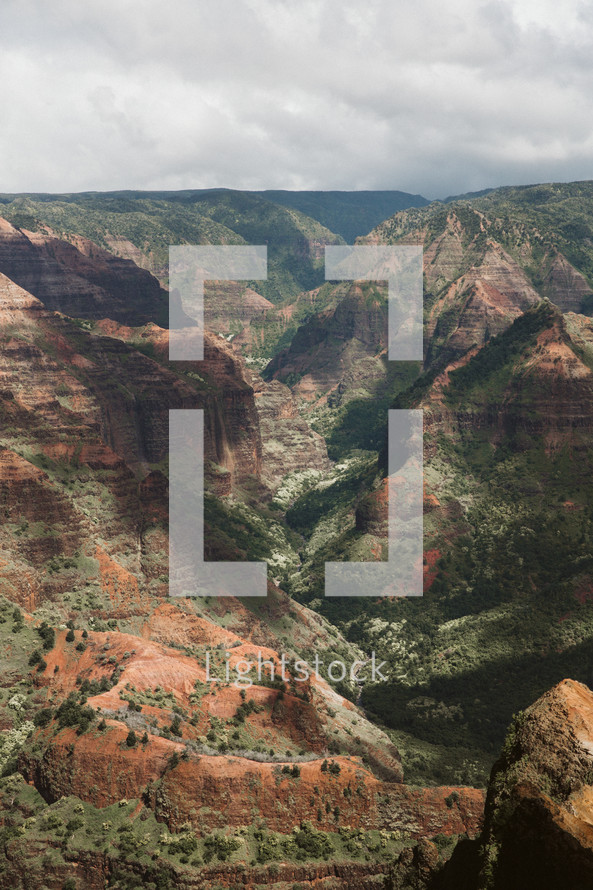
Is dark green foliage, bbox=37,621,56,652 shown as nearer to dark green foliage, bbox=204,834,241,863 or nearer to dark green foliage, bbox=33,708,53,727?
dark green foliage, bbox=33,708,53,727

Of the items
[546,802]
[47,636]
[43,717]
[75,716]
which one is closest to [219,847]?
[75,716]

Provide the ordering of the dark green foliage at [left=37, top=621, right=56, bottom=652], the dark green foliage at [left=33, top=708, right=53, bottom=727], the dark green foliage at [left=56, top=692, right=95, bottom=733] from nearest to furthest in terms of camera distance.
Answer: the dark green foliage at [left=56, top=692, right=95, bottom=733], the dark green foliage at [left=33, top=708, right=53, bottom=727], the dark green foliage at [left=37, top=621, right=56, bottom=652]

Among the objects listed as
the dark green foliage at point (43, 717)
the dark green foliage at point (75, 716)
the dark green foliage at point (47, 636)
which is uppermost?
the dark green foliage at point (47, 636)

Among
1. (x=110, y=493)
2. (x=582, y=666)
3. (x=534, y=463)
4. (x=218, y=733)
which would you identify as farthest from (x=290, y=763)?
Answer: (x=534, y=463)

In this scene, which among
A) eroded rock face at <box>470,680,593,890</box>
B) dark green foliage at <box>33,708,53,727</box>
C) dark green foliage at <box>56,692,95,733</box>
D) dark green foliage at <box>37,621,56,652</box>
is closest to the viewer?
eroded rock face at <box>470,680,593,890</box>

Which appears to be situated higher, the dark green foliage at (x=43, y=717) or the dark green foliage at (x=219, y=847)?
the dark green foliage at (x=43, y=717)

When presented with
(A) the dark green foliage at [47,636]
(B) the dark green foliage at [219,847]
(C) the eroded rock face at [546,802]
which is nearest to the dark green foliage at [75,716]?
(B) the dark green foliage at [219,847]

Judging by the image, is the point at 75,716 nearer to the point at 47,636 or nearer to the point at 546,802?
the point at 47,636

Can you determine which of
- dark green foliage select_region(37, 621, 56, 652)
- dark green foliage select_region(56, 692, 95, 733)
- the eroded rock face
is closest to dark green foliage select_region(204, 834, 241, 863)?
dark green foliage select_region(56, 692, 95, 733)

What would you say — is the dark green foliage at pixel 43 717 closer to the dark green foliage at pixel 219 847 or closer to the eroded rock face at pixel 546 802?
the dark green foliage at pixel 219 847

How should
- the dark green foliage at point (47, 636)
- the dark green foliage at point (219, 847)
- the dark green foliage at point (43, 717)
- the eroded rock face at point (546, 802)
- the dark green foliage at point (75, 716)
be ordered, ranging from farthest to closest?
1. the dark green foliage at point (47, 636)
2. the dark green foliage at point (43, 717)
3. the dark green foliage at point (75, 716)
4. the dark green foliage at point (219, 847)
5. the eroded rock face at point (546, 802)

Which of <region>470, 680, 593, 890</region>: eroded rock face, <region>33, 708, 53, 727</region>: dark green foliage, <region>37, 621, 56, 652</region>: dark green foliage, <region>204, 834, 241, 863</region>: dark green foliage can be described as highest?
<region>470, 680, 593, 890</region>: eroded rock face
